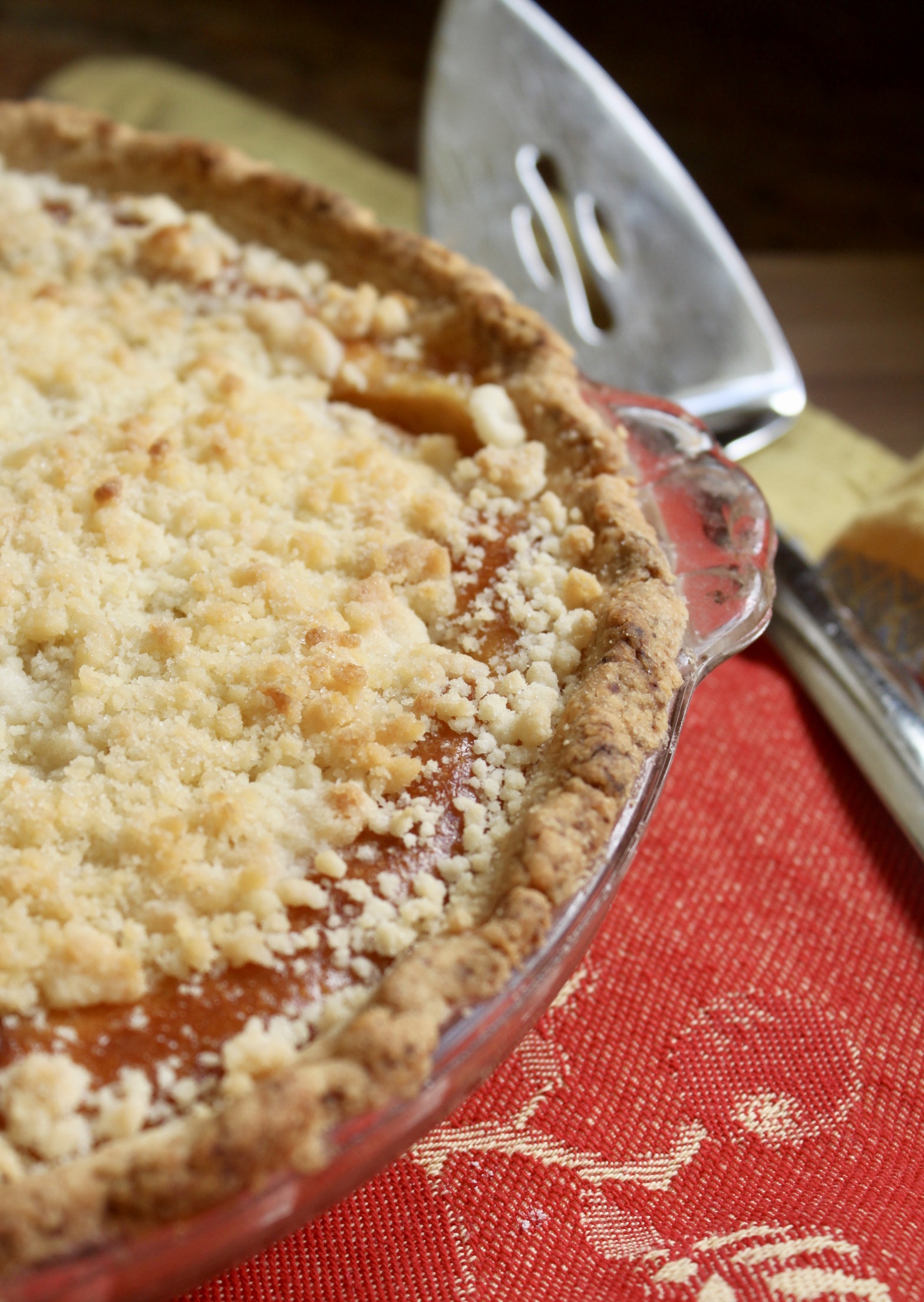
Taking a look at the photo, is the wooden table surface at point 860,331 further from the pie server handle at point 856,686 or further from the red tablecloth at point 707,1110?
the red tablecloth at point 707,1110

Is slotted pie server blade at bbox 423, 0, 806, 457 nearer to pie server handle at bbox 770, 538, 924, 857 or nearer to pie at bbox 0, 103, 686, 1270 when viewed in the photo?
pie server handle at bbox 770, 538, 924, 857

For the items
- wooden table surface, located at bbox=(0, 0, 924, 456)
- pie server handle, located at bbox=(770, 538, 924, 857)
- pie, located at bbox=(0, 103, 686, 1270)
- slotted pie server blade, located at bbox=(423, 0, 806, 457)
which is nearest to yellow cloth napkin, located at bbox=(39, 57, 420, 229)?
slotted pie server blade, located at bbox=(423, 0, 806, 457)

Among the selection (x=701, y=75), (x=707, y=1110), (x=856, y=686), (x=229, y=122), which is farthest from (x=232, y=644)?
(x=701, y=75)

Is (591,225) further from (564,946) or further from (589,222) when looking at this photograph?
(564,946)

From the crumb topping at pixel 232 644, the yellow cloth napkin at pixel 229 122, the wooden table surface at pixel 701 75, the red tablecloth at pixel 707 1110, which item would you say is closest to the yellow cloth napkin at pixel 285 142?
the yellow cloth napkin at pixel 229 122

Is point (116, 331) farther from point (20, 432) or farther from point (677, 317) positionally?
point (677, 317)

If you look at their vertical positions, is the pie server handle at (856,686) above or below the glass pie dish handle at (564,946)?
below
